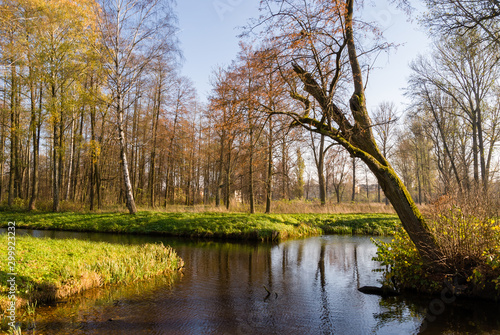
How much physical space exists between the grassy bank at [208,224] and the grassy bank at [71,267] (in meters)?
5.78

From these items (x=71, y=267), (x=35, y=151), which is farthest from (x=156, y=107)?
(x=71, y=267)

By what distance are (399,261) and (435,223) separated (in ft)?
3.97

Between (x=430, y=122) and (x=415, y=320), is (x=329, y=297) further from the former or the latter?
(x=430, y=122)

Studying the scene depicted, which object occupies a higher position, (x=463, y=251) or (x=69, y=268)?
(x=463, y=251)

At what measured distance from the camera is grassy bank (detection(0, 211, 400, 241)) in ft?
48.0

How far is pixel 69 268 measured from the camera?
6.38 m

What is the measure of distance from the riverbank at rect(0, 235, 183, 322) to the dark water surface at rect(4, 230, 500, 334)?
29 centimetres

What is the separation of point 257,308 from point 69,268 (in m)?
3.98

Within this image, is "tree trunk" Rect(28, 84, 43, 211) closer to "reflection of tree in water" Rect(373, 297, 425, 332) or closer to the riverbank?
the riverbank

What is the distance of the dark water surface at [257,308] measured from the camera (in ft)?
16.7
